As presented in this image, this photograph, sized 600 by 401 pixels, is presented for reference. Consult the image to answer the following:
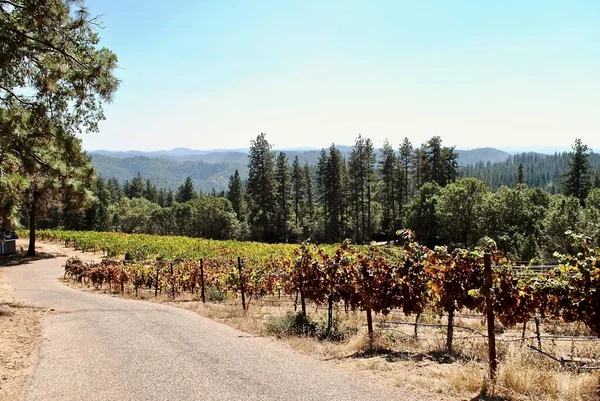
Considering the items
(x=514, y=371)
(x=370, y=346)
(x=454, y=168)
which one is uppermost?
(x=454, y=168)

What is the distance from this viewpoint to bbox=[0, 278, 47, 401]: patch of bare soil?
263 inches

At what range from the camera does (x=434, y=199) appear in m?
62.7

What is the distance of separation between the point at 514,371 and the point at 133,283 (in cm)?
2043

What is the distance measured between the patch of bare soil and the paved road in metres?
0.19

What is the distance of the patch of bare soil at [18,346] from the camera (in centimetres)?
668

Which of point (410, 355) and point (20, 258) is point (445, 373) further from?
point (20, 258)

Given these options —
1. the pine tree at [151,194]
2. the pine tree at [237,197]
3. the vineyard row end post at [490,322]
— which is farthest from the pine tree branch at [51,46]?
the pine tree at [151,194]

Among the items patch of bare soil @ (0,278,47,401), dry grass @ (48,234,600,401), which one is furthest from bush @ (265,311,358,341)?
patch of bare soil @ (0,278,47,401)

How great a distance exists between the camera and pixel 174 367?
7480mm

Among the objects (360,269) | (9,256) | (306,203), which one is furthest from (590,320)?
(306,203)

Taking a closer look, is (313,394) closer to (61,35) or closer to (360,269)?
(360,269)

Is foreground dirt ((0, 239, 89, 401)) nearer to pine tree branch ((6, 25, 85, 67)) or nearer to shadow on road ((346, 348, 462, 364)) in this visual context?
shadow on road ((346, 348, 462, 364))

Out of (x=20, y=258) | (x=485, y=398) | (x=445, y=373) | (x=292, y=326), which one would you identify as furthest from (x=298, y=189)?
(x=485, y=398)

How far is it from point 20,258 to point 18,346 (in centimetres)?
3145
